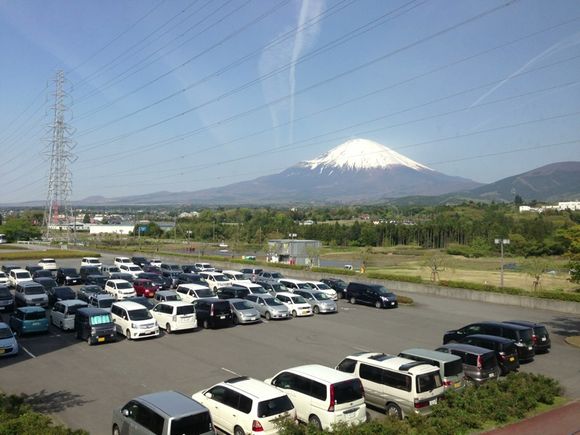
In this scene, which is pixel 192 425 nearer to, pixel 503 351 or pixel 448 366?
pixel 448 366

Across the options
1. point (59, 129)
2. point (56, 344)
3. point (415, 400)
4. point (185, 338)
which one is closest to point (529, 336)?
point (415, 400)

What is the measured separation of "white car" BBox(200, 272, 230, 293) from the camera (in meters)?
38.7

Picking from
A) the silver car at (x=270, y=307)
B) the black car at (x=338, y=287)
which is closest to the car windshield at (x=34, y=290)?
the silver car at (x=270, y=307)

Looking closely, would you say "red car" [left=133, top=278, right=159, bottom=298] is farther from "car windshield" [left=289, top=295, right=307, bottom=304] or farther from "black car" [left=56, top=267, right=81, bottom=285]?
"car windshield" [left=289, top=295, right=307, bottom=304]

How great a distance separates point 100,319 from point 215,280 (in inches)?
661

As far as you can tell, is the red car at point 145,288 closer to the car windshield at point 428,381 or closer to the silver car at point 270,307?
the silver car at point 270,307

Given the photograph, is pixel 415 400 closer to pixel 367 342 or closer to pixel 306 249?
pixel 367 342

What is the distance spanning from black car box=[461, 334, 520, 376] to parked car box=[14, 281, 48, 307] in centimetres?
2420

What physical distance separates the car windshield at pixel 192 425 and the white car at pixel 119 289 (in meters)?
24.1

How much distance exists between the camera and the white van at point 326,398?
40.5 feet

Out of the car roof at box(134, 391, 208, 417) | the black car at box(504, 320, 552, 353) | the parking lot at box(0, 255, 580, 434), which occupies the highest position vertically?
the car roof at box(134, 391, 208, 417)

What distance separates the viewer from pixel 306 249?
213ft

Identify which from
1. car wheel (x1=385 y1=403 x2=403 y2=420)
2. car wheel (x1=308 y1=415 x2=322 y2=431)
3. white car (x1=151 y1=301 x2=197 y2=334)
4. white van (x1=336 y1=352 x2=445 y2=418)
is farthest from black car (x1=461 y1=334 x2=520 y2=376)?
white car (x1=151 y1=301 x2=197 y2=334)

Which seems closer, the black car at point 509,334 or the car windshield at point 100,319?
the black car at point 509,334
